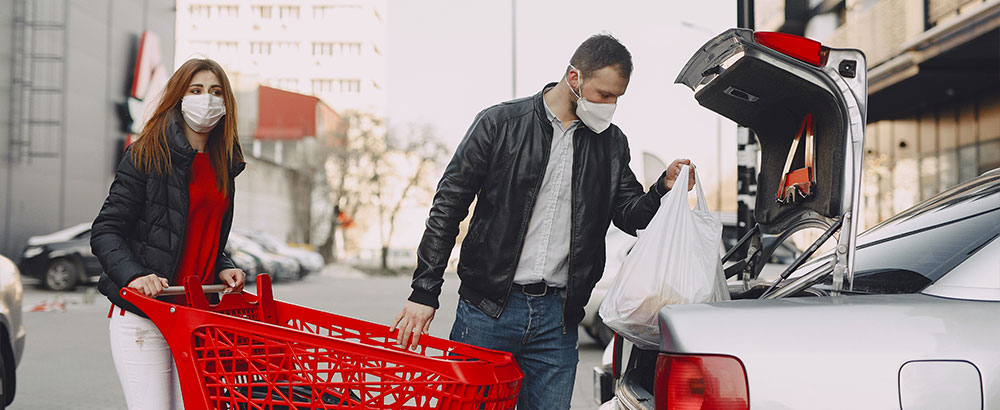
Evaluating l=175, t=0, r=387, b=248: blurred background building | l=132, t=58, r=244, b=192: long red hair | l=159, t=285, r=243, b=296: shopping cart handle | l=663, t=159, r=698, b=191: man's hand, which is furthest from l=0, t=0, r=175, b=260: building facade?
l=175, t=0, r=387, b=248: blurred background building

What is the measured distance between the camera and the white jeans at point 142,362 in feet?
8.64

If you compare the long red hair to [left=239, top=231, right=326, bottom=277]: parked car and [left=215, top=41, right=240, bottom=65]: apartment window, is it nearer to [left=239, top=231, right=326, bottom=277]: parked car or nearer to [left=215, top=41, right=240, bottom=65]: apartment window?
[left=239, top=231, right=326, bottom=277]: parked car

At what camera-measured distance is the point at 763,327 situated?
2104mm

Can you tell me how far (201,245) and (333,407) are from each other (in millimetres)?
988

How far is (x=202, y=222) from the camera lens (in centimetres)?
286

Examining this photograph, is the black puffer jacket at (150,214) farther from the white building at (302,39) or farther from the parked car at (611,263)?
the white building at (302,39)

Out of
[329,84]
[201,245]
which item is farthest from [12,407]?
[329,84]

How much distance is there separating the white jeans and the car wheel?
1691 cm

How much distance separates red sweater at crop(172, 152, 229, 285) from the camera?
9.26 feet

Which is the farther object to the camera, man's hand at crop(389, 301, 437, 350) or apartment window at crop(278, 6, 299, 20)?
apartment window at crop(278, 6, 299, 20)

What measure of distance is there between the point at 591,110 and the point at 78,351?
843 cm

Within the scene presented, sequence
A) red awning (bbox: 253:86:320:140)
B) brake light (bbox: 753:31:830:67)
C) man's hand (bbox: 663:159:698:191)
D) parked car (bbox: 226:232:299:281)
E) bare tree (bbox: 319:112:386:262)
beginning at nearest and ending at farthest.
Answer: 1. brake light (bbox: 753:31:830:67)
2. man's hand (bbox: 663:159:698:191)
3. parked car (bbox: 226:232:299:281)
4. bare tree (bbox: 319:112:386:262)
5. red awning (bbox: 253:86:320:140)

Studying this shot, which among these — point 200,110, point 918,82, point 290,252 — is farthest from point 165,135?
point 290,252

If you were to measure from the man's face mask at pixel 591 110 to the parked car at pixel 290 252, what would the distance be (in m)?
24.3
